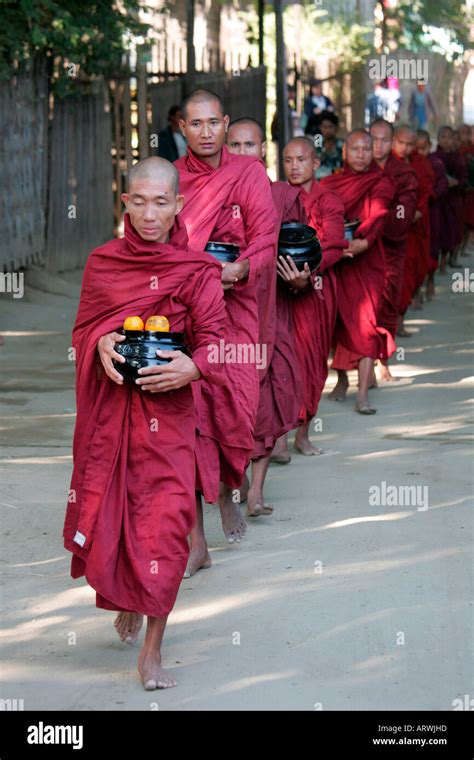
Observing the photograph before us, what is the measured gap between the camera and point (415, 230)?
43.4 ft

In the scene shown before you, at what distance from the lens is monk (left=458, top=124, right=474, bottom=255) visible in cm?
1784

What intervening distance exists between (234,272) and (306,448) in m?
2.24

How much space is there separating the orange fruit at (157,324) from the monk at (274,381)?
2.26m

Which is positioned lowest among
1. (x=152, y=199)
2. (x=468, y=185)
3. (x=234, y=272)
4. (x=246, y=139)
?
(x=234, y=272)

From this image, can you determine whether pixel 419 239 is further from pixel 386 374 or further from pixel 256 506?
pixel 256 506

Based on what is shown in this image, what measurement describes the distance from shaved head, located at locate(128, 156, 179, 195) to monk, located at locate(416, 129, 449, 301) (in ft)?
32.8

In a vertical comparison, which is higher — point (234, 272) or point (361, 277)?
point (234, 272)

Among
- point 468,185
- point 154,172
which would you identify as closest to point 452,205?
point 468,185

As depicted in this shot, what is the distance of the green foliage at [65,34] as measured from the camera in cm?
1229

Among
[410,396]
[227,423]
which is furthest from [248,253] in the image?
[410,396]

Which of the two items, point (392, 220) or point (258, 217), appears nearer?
point (258, 217)

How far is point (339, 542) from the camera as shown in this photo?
607 cm

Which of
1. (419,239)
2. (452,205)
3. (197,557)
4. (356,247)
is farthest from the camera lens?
(452,205)
